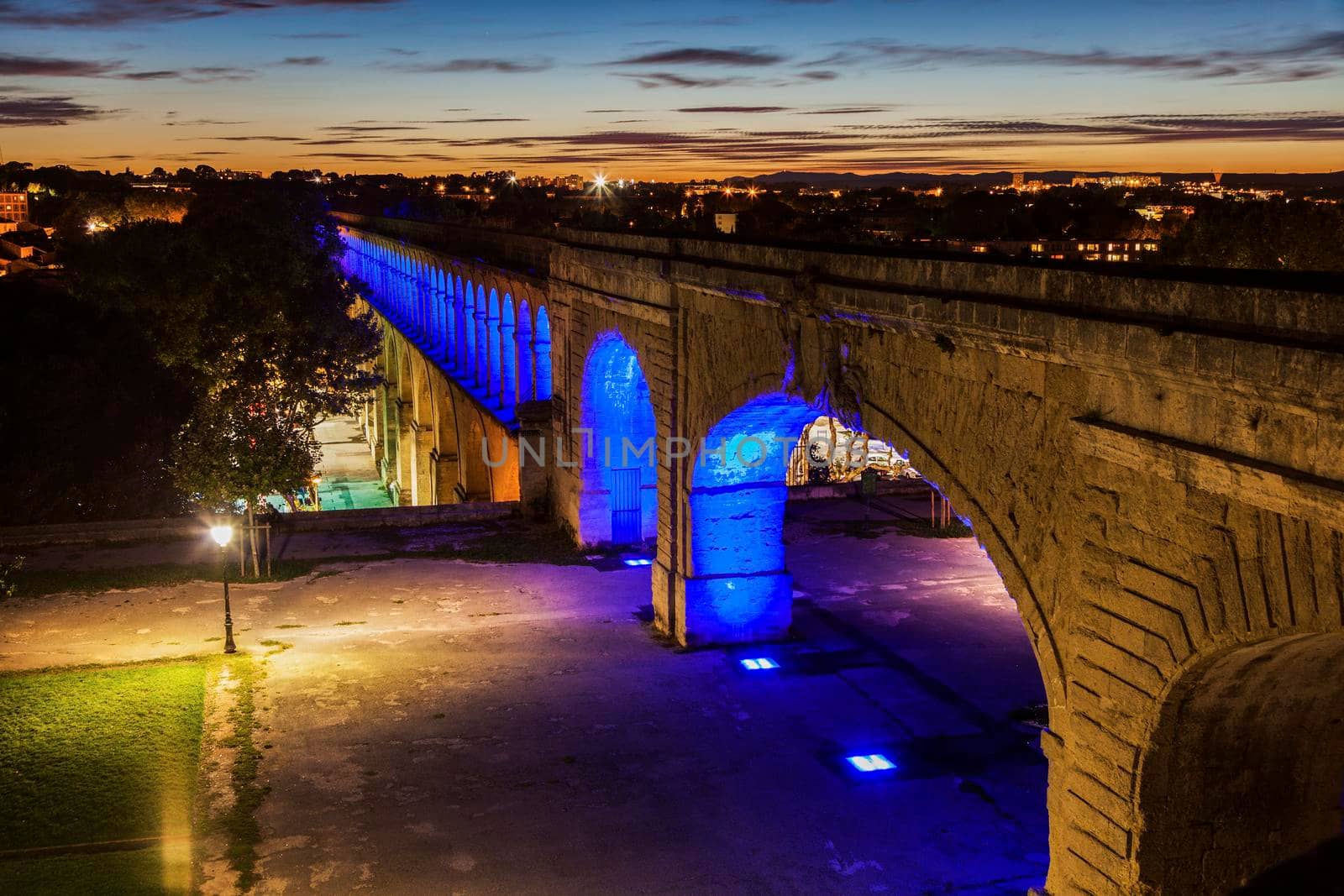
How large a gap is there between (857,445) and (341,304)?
15.6 m

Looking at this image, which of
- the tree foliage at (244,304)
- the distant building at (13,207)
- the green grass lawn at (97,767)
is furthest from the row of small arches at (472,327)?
the distant building at (13,207)

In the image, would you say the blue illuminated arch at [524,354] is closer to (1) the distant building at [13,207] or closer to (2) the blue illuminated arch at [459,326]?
(2) the blue illuminated arch at [459,326]

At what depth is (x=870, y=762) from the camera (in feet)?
42.3

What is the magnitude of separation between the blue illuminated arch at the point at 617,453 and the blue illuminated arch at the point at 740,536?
4.45 meters

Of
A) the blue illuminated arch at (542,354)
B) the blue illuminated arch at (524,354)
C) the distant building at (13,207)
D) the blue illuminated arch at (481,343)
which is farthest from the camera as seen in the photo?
the distant building at (13,207)

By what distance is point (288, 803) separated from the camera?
12.1 m

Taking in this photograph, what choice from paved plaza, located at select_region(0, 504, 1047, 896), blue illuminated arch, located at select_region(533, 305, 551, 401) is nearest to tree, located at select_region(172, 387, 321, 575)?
paved plaza, located at select_region(0, 504, 1047, 896)

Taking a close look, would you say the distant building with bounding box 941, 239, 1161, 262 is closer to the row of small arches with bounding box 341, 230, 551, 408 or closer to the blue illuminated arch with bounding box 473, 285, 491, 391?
the row of small arches with bounding box 341, 230, 551, 408

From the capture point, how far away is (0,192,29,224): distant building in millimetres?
138750

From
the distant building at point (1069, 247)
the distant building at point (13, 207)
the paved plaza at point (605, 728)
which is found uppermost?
the distant building at point (13, 207)

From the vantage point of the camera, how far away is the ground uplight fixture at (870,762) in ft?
41.8

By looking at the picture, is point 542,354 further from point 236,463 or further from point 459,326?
point 459,326

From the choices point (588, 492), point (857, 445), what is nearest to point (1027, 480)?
point (588, 492)

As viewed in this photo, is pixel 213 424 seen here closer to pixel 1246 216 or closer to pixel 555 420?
pixel 555 420
